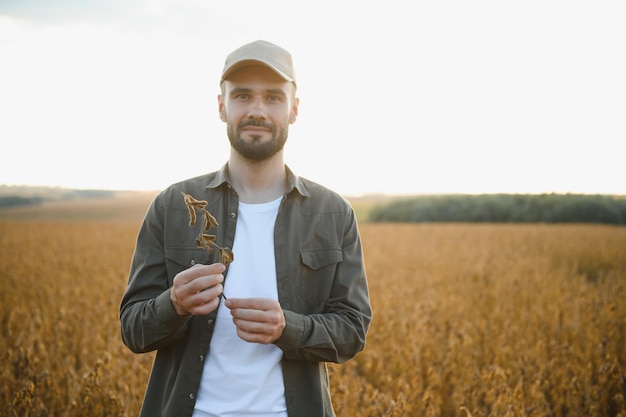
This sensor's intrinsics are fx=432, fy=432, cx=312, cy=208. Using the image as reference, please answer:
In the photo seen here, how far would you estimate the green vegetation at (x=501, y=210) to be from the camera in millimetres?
18922

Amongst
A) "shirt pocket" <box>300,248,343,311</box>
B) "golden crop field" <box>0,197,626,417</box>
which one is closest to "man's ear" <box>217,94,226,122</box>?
"shirt pocket" <box>300,248,343,311</box>

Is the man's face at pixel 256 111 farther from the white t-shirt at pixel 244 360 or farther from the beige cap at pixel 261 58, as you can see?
the white t-shirt at pixel 244 360

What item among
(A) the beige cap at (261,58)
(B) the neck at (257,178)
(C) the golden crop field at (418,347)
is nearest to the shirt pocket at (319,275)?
(B) the neck at (257,178)

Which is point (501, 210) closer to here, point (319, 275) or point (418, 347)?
point (418, 347)

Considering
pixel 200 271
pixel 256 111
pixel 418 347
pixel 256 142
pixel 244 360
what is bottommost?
pixel 418 347

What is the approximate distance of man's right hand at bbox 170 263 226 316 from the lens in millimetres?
1348

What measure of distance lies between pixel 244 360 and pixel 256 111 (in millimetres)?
944

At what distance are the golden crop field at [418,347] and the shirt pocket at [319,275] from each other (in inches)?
42.6

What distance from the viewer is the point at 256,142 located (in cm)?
171

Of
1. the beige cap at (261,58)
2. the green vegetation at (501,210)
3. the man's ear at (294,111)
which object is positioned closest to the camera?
the beige cap at (261,58)

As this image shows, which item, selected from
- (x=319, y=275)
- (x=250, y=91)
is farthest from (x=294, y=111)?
(x=319, y=275)

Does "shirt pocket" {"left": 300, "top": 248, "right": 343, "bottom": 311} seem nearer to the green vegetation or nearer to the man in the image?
the man

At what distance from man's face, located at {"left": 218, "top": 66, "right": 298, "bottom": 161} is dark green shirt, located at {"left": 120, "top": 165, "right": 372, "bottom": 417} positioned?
0.66 ft

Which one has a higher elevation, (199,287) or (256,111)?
(256,111)
